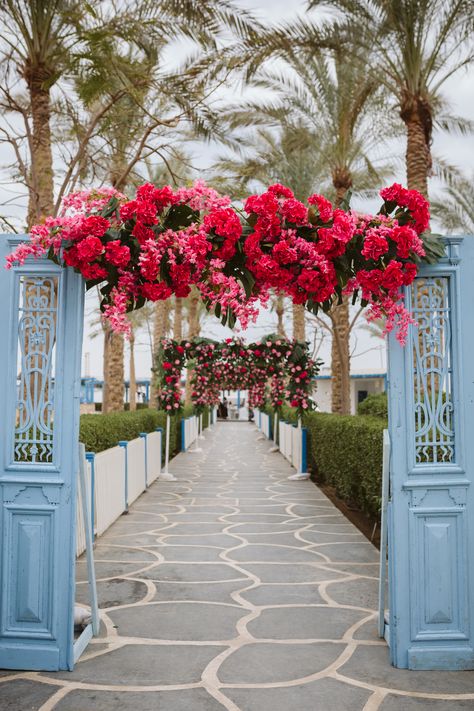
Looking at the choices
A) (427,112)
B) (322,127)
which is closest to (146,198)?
(427,112)

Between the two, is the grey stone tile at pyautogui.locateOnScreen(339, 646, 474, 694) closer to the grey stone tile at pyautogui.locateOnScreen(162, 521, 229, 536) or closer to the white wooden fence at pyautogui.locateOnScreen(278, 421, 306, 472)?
the grey stone tile at pyautogui.locateOnScreen(162, 521, 229, 536)

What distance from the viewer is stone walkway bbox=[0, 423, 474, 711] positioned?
11.9 feet

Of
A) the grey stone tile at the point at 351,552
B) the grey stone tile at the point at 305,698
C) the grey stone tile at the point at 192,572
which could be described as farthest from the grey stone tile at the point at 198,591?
the grey stone tile at the point at 305,698

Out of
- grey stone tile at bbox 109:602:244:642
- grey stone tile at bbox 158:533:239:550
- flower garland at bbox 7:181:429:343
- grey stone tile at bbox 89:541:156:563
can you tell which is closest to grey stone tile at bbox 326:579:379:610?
grey stone tile at bbox 109:602:244:642

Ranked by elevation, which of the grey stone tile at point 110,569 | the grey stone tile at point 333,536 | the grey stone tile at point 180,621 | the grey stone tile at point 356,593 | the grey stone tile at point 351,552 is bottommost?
the grey stone tile at point 333,536

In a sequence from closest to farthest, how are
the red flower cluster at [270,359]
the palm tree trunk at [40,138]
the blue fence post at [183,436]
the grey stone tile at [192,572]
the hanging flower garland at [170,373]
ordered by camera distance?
1. the grey stone tile at [192,572]
2. the palm tree trunk at [40,138]
3. the hanging flower garland at [170,373]
4. the red flower cluster at [270,359]
5. the blue fence post at [183,436]

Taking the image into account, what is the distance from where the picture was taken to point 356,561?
6.70 metres

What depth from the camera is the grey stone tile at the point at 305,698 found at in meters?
3.50

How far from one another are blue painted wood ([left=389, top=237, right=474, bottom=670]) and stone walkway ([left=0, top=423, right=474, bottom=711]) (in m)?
0.26

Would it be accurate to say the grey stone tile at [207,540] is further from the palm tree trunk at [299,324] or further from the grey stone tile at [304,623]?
the palm tree trunk at [299,324]

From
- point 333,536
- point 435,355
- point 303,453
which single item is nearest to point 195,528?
point 333,536

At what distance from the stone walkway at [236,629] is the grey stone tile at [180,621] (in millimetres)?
15

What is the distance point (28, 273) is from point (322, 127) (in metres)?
11.1

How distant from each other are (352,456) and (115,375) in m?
A: 7.96
